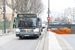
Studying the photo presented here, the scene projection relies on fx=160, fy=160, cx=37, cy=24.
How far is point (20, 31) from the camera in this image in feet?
52.0

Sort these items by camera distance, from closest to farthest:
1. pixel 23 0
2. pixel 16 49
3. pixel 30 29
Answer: pixel 16 49 → pixel 30 29 → pixel 23 0

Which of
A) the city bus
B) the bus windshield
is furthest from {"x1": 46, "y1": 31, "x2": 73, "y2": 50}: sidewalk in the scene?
the bus windshield

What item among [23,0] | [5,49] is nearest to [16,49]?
[5,49]

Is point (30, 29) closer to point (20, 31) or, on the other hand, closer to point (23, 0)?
point (20, 31)

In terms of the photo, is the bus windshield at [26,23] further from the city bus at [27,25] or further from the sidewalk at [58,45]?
the sidewalk at [58,45]

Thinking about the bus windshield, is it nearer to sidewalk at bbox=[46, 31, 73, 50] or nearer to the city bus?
the city bus

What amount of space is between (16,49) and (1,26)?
1465 inches

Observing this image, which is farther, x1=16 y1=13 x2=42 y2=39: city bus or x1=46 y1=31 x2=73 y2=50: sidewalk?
x1=16 y1=13 x2=42 y2=39: city bus

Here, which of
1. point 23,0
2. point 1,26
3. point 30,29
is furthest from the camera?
point 1,26

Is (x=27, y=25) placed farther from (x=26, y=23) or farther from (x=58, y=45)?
(x=58, y=45)

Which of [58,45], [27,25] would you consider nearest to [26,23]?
[27,25]

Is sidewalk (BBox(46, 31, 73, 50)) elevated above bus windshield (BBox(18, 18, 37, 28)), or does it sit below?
below

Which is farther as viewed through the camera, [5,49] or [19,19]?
[19,19]

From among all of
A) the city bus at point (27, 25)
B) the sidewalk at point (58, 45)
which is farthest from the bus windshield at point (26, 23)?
the sidewalk at point (58, 45)
